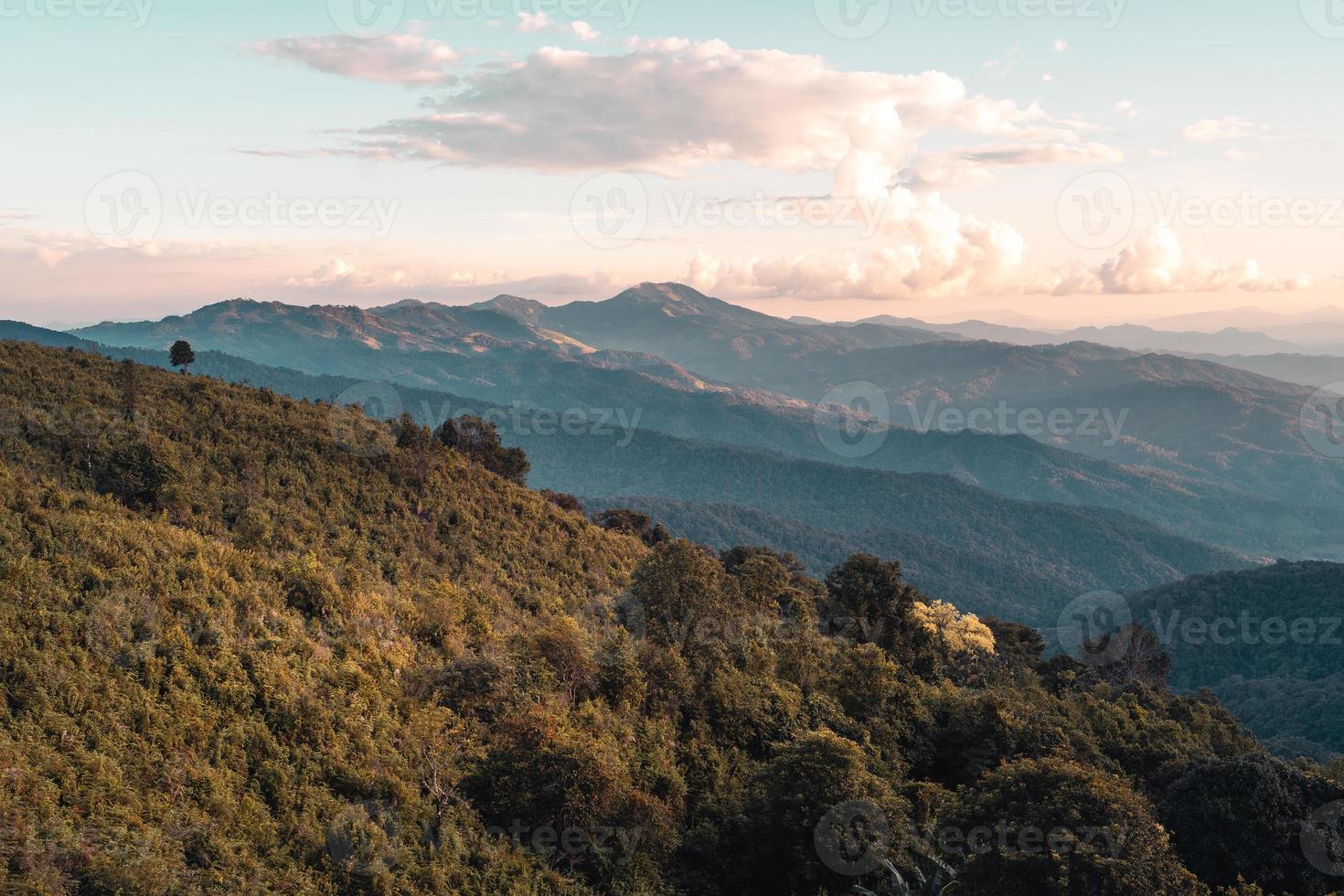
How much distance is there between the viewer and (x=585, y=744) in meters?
24.0

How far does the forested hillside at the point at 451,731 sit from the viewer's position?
19.3 metres

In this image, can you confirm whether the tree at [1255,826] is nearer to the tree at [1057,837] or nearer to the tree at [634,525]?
the tree at [1057,837]

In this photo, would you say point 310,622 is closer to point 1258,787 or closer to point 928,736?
point 928,736

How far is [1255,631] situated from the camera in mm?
176500

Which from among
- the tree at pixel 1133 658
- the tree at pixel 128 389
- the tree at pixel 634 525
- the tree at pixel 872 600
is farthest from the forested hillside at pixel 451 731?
the tree at pixel 634 525

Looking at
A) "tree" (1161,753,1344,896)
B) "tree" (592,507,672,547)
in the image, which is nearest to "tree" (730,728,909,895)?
"tree" (1161,753,1344,896)

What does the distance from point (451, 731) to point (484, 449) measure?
1823 inches

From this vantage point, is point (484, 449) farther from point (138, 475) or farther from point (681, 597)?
point (681, 597)

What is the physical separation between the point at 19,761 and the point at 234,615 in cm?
885


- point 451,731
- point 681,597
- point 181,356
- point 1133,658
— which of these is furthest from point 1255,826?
point 181,356

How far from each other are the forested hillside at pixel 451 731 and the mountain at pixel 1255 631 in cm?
12880

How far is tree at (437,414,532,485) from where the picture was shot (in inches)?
2662

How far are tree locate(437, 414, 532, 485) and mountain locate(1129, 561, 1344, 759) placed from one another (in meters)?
131

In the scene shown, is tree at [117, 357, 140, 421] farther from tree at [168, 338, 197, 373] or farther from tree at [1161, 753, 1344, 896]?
tree at [1161, 753, 1344, 896]
